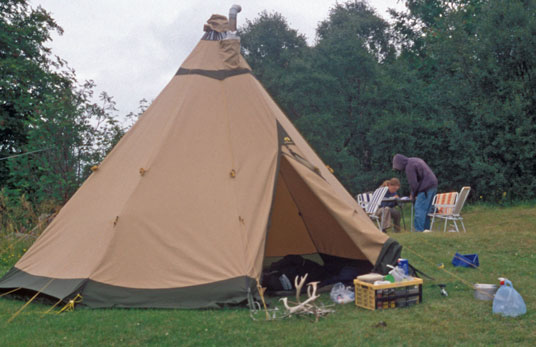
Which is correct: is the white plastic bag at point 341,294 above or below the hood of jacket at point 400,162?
below

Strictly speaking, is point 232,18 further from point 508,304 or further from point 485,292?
point 508,304

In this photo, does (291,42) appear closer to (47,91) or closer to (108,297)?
(47,91)

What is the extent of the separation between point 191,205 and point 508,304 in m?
2.90

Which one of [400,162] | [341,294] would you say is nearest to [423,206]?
[400,162]

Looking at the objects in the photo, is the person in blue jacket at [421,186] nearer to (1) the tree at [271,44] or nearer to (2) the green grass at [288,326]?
(2) the green grass at [288,326]

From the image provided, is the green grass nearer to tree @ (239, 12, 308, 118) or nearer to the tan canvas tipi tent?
the tan canvas tipi tent

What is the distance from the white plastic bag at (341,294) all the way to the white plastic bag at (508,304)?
4.13 ft

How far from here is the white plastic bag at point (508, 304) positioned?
4211 millimetres

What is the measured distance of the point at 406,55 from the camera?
81.4 feet

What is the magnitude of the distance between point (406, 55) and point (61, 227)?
22059 millimetres

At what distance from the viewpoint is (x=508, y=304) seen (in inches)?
167

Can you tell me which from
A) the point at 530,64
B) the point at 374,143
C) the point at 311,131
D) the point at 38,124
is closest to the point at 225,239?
the point at 38,124

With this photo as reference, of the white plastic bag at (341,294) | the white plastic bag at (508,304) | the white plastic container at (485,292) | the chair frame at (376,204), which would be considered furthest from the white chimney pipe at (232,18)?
the chair frame at (376,204)

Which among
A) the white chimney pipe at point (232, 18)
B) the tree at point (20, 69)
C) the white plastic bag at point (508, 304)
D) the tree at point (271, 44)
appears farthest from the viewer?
the tree at point (271, 44)
